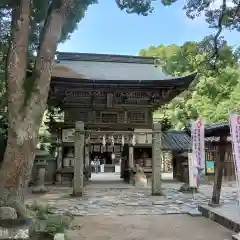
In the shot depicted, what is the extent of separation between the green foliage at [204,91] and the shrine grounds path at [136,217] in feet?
18.5

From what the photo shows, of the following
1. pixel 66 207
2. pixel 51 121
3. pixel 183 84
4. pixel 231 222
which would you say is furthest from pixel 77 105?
pixel 231 222

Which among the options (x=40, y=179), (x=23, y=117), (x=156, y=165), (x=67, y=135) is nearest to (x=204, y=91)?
(x=67, y=135)

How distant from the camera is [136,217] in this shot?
9.50 m

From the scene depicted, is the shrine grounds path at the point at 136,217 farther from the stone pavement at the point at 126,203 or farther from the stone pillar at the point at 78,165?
the stone pillar at the point at 78,165

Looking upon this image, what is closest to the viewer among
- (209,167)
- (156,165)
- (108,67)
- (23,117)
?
(23,117)

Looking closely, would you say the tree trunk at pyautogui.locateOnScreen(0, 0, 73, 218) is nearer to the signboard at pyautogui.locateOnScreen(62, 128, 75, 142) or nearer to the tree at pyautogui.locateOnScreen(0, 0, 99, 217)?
the tree at pyautogui.locateOnScreen(0, 0, 99, 217)

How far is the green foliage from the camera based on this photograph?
1415 cm

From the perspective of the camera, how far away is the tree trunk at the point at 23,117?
228 inches

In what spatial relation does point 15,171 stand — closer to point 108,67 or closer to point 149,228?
point 149,228

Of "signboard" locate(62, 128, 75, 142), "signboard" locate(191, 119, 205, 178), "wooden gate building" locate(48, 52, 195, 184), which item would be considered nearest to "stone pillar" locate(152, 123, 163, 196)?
"signboard" locate(191, 119, 205, 178)

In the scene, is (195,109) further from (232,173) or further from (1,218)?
(1,218)

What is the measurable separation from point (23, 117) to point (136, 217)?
503 cm

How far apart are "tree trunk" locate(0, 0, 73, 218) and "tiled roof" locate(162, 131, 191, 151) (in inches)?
591

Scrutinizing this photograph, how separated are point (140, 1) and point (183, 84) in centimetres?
834
